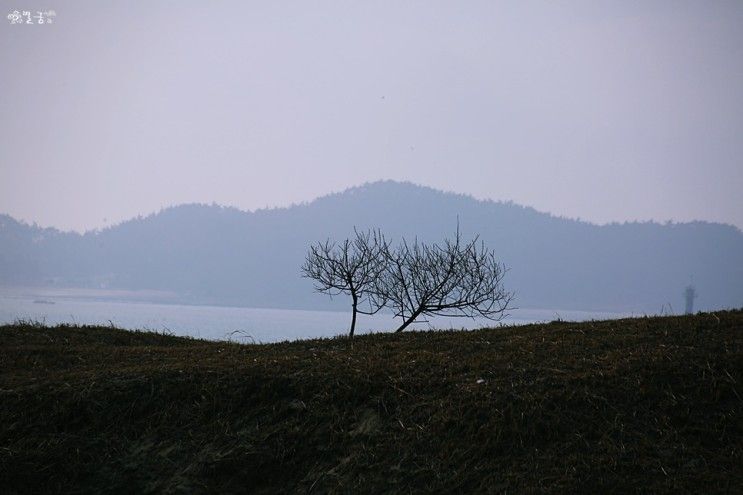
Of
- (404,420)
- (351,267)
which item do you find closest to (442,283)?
(351,267)

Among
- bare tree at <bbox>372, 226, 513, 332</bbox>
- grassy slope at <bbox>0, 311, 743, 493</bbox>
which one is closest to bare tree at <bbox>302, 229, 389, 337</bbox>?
bare tree at <bbox>372, 226, 513, 332</bbox>

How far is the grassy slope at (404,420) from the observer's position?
10594 millimetres

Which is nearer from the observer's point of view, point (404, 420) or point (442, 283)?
point (404, 420)

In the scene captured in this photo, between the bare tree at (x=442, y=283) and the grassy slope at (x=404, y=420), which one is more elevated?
the bare tree at (x=442, y=283)

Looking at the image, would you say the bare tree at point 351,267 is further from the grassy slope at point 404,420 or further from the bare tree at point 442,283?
the grassy slope at point 404,420

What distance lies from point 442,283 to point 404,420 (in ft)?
61.3

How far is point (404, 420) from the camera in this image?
12.1 m

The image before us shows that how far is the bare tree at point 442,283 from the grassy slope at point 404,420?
48.4ft

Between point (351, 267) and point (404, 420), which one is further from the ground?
point (351, 267)

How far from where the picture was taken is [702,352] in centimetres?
1335

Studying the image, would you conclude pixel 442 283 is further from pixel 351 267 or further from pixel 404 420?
pixel 404 420

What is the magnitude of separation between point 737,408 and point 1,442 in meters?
12.2

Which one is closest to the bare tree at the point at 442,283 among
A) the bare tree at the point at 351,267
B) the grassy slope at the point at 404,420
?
the bare tree at the point at 351,267

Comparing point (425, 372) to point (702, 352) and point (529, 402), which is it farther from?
point (702, 352)
